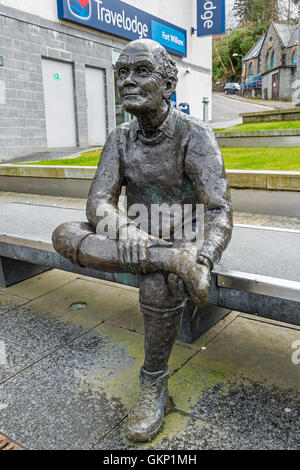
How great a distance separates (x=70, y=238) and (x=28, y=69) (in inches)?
433

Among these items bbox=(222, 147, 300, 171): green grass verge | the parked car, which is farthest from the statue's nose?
the parked car

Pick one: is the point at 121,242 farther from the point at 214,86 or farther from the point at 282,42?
the point at 214,86

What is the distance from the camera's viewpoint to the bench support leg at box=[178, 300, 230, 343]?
2614mm

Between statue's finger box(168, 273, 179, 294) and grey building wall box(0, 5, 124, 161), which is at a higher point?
grey building wall box(0, 5, 124, 161)

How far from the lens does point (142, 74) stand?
2021mm

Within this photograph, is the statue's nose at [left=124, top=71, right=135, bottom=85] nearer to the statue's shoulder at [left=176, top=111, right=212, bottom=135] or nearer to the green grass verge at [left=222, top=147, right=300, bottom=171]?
the statue's shoulder at [left=176, top=111, right=212, bottom=135]

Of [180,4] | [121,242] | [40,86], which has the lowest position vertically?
[121,242]

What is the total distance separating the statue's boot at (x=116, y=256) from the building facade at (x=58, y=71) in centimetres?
1019

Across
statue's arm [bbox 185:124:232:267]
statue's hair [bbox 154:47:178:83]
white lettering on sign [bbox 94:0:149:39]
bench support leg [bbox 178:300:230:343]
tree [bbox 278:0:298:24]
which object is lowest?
bench support leg [bbox 178:300:230:343]

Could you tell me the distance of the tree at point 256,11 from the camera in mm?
52750

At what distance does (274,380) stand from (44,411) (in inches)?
48.4

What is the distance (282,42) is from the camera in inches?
1769

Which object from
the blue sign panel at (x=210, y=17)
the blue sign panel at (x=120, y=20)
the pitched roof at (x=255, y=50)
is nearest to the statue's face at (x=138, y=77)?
the blue sign panel at (x=120, y=20)
